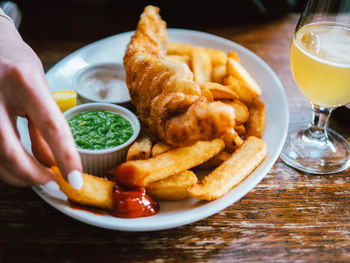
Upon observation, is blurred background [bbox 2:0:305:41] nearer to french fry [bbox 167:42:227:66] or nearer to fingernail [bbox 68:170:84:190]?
french fry [bbox 167:42:227:66]

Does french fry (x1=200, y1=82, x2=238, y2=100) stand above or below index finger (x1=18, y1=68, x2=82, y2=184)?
below

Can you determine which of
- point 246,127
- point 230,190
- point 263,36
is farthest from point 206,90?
point 263,36

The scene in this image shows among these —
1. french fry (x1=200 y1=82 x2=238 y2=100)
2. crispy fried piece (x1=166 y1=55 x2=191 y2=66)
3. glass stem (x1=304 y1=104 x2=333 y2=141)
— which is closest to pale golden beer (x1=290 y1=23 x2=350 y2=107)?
glass stem (x1=304 y1=104 x2=333 y2=141)

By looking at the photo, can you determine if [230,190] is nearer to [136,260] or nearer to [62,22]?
[136,260]

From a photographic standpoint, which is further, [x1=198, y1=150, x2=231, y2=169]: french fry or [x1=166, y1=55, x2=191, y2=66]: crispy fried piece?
[x1=166, y1=55, x2=191, y2=66]: crispy fried piece

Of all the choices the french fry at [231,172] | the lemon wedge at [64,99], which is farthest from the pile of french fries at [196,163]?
the lemon wedge at [64,99]

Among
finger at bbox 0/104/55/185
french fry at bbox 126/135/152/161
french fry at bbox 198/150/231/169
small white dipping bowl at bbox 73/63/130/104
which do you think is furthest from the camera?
small white dipping bowl at bbox 73/63/130/104

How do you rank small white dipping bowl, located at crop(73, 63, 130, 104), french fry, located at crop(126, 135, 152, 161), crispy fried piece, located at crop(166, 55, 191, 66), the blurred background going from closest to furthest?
1. french fry, located at crop(126, 135, 152, 161)
2. small white dipping bowl, located at crop(73, 63, 130, 104)
3. crispy fried piece, located at crop(166, 55, 191, 66)
4. the blurred background
